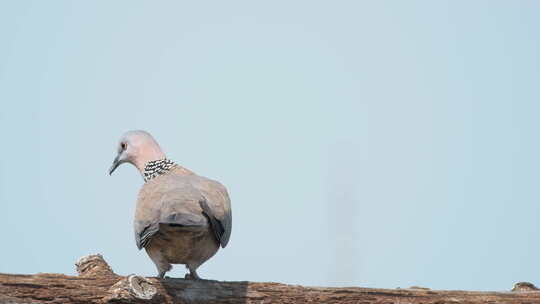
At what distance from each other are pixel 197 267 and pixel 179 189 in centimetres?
64

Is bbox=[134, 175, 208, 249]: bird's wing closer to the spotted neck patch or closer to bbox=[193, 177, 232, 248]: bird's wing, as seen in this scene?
bbox=[193, 177, 232, 248]: bird's wing

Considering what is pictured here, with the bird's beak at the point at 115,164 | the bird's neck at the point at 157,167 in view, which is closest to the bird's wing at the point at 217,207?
the bird's neck at the point at 157,167

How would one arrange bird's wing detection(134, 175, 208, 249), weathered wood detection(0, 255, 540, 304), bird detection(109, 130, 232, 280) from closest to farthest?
weathered wood detection(0, 255, 540, 304) < bird's wing detection(134, 175, 208, 249) < bird detection(109, 130, 232, 280)

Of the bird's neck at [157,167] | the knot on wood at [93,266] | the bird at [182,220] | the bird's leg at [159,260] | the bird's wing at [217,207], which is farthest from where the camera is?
the bird's neck at [157,167]

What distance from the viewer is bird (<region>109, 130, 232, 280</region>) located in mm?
5418

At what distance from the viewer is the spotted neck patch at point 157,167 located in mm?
7207

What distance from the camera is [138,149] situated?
758cm

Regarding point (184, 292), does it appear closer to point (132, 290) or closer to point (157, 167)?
point (132, 290)

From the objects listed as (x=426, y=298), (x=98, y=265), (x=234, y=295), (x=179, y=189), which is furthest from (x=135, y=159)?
(x=426, y=298)

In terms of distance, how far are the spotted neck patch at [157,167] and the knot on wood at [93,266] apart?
1.94m

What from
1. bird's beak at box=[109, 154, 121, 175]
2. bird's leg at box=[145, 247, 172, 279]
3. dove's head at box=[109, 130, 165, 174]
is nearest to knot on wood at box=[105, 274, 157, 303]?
bird's leg at box=[145, 247, 172, 279]

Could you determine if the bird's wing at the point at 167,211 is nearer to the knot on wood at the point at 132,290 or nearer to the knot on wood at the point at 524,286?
the knot on wood at the point at 132,290

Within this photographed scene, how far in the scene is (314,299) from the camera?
5023 mm

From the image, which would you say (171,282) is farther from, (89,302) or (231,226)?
(231,226)
